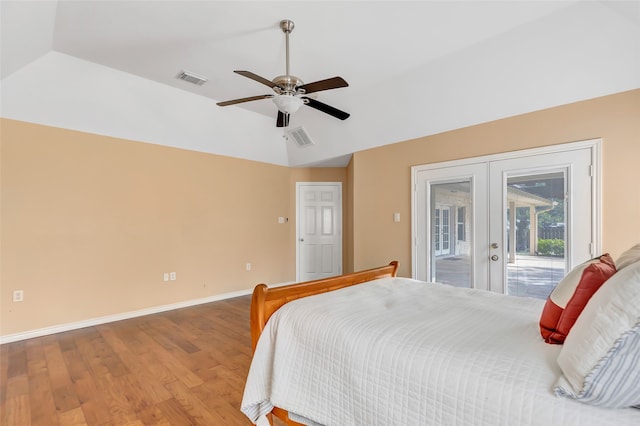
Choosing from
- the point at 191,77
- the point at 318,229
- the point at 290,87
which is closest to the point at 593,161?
the point at 290,87

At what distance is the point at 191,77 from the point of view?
3.61m

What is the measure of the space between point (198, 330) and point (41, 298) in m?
1.82

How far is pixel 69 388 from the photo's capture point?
89.6 inches

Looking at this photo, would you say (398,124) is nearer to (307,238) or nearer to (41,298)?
(307,238)

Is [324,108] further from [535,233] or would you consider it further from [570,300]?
[535,233]

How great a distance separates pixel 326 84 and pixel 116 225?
11.1 feet

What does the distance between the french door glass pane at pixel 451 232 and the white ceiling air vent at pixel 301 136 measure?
7.38ft

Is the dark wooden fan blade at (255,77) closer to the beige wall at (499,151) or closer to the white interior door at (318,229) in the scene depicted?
the beige wall at (499,151)

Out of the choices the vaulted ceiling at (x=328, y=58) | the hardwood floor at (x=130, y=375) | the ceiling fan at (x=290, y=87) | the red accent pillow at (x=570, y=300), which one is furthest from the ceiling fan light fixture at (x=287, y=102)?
the hardwood floor at (x=130, y=375)

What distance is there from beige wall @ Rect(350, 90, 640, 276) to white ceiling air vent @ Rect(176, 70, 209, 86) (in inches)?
95.1

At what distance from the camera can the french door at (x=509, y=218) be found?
286 cm

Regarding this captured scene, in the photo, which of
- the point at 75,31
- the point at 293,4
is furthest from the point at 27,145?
the point at 293,4

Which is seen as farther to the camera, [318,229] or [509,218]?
[318,229]

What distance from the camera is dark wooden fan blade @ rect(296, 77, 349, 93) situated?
2281 mm
